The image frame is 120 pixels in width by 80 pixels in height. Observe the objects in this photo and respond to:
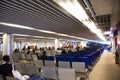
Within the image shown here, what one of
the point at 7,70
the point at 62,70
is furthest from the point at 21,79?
the point at 62,70

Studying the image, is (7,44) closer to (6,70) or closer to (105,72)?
(105,72)

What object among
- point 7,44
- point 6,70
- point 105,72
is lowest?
point 105,72

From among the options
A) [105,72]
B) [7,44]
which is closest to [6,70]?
[105,72]

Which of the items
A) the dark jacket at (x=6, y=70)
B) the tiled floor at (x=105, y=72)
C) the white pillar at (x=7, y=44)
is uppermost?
the white pillar at (x=7, y=44)

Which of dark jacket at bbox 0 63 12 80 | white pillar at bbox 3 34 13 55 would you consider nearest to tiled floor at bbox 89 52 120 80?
dark jacket at bbox 0 63 12 80

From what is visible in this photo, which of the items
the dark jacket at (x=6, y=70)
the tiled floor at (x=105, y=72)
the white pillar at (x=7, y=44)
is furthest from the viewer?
the white pillar at (x=7, y=44)

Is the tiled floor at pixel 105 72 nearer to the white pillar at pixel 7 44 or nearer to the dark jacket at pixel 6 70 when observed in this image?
the dark jacket at pixel 6 70

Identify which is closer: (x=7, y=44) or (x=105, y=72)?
(x=105, y=72)

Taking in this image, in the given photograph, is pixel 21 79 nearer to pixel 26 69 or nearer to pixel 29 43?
pixel 26 69

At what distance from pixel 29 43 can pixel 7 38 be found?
57.4 feet

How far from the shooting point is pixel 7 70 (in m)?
3.63

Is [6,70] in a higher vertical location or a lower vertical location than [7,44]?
lower

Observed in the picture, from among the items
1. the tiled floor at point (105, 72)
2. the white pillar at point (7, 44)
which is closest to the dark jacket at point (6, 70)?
the tiled floor at point (105, 72)

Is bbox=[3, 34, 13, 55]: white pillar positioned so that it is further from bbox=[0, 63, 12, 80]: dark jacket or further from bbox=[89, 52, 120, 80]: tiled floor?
bbox=[0, 63, 12, 80]: dark jacket
